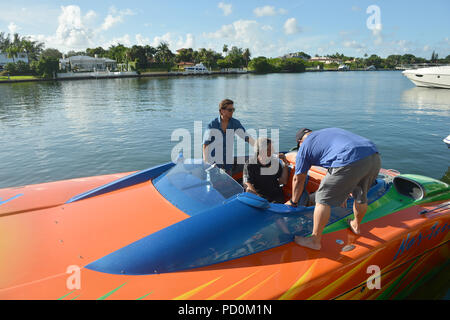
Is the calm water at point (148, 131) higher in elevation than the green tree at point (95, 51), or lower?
lower

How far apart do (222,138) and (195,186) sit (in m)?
1.10

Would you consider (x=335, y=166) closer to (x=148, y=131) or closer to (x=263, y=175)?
(x=263, y=175)

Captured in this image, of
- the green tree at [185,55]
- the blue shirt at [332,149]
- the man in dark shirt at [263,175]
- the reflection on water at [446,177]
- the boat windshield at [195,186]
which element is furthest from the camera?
the green tree at [185,55]

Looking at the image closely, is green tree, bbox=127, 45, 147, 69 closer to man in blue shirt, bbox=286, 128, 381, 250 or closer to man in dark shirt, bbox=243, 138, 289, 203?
man in dark shirt, bbox=243, 138, 289, 203

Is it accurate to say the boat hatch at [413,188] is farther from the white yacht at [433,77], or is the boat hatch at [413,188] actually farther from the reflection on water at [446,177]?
the white yacht at [433,77]

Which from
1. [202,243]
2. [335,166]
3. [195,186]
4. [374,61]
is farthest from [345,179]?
[374,61]

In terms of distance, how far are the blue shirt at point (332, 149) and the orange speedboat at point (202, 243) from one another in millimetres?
472

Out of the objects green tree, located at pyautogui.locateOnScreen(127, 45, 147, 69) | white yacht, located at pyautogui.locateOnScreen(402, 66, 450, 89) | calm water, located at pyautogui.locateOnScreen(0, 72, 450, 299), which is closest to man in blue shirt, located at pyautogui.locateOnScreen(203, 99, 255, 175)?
calm water, located at pyautogui.locateOnScreen(0, 72, 450, 299)

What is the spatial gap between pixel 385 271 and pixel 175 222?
6.57ft

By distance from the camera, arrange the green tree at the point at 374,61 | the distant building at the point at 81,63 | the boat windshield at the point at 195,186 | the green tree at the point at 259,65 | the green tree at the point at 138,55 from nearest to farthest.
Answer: the boat windshield at the point at 195,186 → the distant building at the point at 81,63 → the green tree at the point at 138,55 → the green tree at the point at 259,65 → the green tree at the point at 374,61

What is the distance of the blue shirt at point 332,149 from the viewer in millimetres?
2471

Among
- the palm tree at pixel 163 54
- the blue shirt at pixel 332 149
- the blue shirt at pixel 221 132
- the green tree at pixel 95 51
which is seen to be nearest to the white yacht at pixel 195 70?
the palm tree at pixel 163 54

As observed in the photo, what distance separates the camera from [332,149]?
8.33ft
